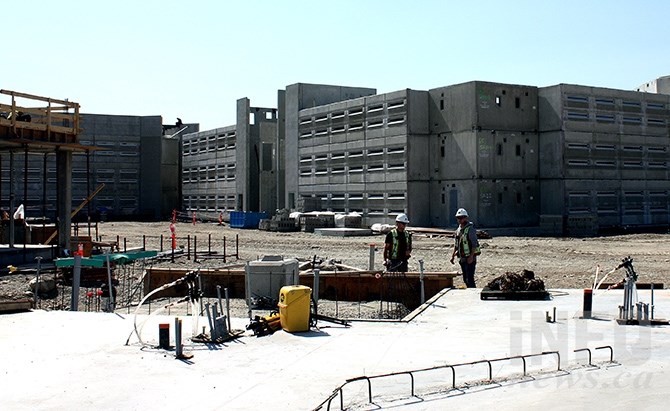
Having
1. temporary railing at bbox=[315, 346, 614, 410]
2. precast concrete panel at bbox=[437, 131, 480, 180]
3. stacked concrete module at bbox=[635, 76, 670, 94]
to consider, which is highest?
stacked concrete module at bbox=[635, 76, 670, 94]

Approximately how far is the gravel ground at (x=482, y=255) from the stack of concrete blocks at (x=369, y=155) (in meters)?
4.09

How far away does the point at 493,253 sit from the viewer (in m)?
29.4

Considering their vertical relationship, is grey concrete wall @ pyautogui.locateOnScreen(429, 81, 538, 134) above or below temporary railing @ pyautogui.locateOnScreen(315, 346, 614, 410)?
above

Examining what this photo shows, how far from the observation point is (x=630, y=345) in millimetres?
9227

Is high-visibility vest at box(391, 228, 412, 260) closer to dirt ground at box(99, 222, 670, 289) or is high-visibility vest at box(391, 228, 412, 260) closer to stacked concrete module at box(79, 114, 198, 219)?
dirt ground at box(99, 222, 670, 289)

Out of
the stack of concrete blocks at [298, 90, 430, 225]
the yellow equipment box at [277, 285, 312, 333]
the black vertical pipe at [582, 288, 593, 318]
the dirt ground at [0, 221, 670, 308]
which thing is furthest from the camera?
the stack of concrete blocks at [298, 90, 430, 225]

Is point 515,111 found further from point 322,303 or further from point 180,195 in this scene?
point 180,195

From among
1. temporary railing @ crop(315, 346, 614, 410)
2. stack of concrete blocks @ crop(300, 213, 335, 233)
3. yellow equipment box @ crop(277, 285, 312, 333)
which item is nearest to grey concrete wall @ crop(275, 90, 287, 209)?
stack of concrete blocks @ crop(300, 213, 335, 233)

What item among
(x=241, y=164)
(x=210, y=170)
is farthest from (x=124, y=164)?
(x=241, y=164)

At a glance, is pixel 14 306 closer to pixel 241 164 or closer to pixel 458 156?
pixel 458 156

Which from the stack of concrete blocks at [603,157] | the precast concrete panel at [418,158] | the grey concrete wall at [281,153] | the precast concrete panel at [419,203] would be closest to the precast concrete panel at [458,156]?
the precast concrete panel at [418,158]

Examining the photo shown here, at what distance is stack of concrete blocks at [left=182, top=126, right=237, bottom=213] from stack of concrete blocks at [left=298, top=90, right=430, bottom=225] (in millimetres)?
10624

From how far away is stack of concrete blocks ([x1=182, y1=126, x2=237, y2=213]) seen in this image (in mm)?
60062

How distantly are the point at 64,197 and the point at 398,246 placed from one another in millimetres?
11507
